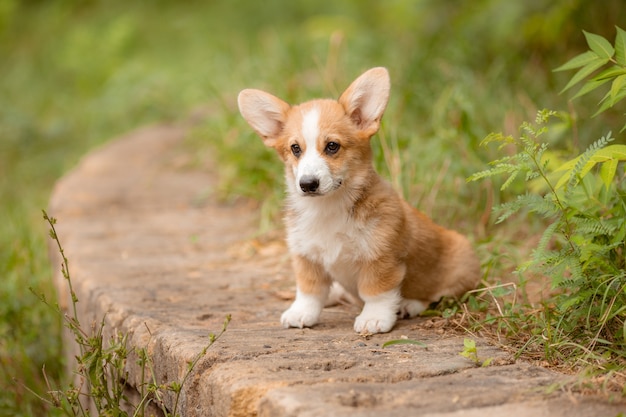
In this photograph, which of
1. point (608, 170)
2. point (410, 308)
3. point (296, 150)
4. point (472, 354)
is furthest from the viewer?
point (410, 308)

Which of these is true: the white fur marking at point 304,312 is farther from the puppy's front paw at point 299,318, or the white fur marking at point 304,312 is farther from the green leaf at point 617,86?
the green leaf at point 617,86

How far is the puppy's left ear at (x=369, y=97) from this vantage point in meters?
3.42

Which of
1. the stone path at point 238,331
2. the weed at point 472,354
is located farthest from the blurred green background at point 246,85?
the weed at point 472,354

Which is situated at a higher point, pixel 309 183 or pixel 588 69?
pixel 588 69

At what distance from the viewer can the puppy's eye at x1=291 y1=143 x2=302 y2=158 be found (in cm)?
337

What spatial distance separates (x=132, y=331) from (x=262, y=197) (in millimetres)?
2335

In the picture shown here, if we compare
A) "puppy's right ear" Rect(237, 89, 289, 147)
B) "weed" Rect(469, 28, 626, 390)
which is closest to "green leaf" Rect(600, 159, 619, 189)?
"weed" Rect(469, 28, 626, 390)

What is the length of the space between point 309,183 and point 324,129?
0.98ft

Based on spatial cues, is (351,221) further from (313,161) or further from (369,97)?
(369,97)

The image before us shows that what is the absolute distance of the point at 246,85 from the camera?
691 centimetres

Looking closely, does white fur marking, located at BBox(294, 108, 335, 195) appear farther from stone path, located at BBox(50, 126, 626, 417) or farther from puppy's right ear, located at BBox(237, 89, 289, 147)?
stone path, located at BBox(50, 126, 626, 417)

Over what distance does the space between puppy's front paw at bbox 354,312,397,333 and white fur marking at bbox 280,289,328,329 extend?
19 centimetres

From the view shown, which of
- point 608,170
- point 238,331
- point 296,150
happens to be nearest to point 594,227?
point 608,170

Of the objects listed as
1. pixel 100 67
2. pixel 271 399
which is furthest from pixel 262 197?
pixel 100 67
